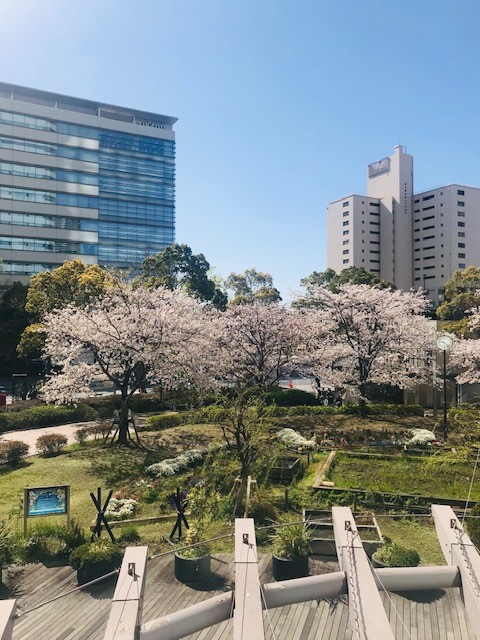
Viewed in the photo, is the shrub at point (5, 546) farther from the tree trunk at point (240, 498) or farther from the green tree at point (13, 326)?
the green tree at point (13, 326)

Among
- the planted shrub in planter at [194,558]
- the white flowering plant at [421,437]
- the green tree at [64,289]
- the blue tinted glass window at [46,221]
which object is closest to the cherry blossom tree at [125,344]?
the white flowering plant at [421,437]

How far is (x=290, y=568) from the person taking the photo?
389 inches

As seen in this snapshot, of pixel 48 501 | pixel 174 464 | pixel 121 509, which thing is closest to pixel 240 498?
pixel 121 509

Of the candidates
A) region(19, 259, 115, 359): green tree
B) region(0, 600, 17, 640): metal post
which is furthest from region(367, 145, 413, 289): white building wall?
region(0, 600, 17, 640): metal post

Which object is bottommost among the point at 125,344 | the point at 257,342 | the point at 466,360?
the point at 466,360

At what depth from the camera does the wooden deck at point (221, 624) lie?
25.6ft

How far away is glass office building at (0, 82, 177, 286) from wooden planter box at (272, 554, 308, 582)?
258 ft

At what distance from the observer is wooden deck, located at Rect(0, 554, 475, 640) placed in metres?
7.80

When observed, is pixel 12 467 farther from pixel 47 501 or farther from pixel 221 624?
pixel 221 624

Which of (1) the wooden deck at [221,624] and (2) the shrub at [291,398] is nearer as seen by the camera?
(1) the wooden deck at [221,624]

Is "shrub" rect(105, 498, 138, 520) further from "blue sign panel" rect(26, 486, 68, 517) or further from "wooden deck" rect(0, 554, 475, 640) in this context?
"wooden deck" rect(0, 554, 475, 640)

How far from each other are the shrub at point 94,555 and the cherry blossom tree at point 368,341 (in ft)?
77.8

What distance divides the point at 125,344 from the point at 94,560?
14553 millimetres

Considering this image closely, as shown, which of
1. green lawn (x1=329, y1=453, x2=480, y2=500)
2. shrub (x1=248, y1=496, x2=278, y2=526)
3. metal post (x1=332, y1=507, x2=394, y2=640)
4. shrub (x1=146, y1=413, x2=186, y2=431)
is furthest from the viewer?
shrub (x1=146, y1=413, x2=186, y2=431)
